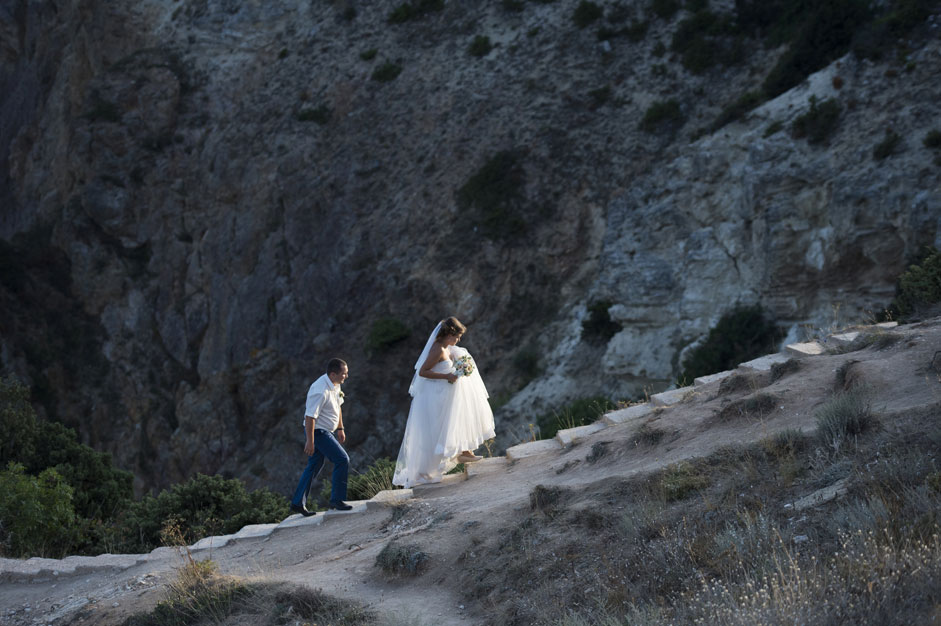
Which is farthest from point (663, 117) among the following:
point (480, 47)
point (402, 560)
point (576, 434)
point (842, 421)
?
point (402, 560)

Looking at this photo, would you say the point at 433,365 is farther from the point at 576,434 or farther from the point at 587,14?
the point at 587,14

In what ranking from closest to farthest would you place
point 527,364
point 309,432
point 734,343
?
point 309,432
point 734,343
point 527,364

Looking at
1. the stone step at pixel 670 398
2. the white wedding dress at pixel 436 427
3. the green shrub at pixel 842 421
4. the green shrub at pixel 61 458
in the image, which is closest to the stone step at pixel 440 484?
the white wedding dress at pixel 436 427

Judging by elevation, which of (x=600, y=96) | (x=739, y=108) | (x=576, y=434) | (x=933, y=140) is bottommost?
(x=576, y=434)

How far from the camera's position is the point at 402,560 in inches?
235

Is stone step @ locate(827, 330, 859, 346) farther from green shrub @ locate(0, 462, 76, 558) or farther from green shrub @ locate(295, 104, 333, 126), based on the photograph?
green shrub @ locate(295, 104, 333, 126)

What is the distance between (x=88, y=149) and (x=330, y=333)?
1429cm

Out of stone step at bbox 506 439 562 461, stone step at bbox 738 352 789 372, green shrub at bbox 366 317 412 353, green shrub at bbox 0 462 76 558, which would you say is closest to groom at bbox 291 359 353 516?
stone step at bbox 506 439 562 461

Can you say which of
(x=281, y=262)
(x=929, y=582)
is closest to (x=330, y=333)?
(x=281, y=262)

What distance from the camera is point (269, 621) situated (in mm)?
5469

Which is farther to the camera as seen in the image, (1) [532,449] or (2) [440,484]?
(1) [532,449]

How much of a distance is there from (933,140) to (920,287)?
3.32 m

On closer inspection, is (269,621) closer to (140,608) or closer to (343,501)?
(140,608)

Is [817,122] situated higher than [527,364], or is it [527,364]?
[817,122]
